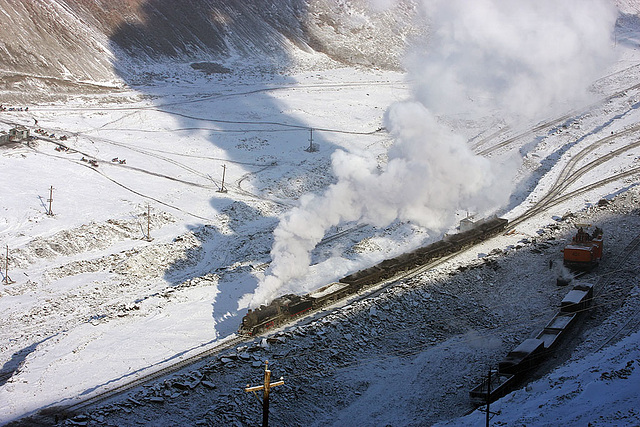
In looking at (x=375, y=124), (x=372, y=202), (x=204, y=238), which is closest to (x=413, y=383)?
(x=372, y=202)

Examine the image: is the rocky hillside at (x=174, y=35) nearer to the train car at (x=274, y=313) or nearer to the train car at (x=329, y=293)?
the train car at (x=329, y=293)

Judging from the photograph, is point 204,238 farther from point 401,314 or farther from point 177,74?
point 177,74

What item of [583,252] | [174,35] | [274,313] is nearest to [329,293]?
[274,313]

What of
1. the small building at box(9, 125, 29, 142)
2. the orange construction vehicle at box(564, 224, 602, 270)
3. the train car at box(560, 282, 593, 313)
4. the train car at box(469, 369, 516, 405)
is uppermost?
the small building at box(9, 125, 29, 142)

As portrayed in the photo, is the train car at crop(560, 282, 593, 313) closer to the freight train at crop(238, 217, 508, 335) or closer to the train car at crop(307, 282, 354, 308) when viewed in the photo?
the freight train at crop(238, 217, 508, 335)

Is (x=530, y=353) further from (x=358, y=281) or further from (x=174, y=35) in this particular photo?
(x=174, y=35)

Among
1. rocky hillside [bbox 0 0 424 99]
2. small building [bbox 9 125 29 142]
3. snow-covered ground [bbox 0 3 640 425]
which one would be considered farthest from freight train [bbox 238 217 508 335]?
rocky hillside [bbox 0 0 424 99]
